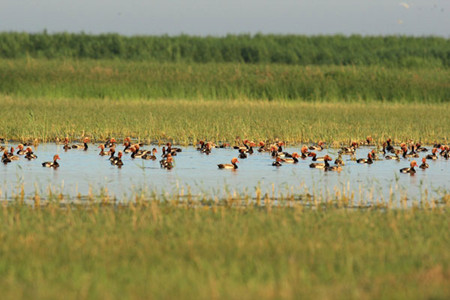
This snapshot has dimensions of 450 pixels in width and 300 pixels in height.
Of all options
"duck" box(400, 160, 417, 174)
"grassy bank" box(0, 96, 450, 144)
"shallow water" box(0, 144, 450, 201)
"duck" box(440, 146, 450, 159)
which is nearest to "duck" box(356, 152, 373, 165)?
"shallow water" box(0, 144, 450, 201)

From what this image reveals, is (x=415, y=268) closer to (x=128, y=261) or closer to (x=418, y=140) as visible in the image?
(x=128, y=261)

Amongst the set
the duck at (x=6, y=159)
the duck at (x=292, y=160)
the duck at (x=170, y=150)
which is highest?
the duck at (x=170, y=150)

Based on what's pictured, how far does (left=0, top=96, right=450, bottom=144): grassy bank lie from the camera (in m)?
25.2

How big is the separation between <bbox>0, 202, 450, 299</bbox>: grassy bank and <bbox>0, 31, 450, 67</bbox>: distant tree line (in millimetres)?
42961

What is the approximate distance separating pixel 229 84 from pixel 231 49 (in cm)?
1458

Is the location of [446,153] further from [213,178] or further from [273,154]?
[213,178]

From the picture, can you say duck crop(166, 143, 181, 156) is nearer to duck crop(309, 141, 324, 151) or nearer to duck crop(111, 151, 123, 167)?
duck crop(111, 151, 123, 167)

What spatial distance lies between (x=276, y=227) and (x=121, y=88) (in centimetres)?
3396

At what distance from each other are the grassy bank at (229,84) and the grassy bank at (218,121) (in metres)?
3.96

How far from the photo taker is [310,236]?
1004 cm

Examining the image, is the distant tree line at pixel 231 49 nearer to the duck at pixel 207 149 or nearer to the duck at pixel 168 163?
the duck at pixel 207 149

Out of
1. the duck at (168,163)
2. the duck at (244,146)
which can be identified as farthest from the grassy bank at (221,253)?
the duck at (244,146)

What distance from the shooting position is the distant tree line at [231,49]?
183 feet

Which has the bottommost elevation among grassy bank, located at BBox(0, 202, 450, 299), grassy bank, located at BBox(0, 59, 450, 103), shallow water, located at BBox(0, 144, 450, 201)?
grassy bank, located at BBox(0, 202, 450, 299)
